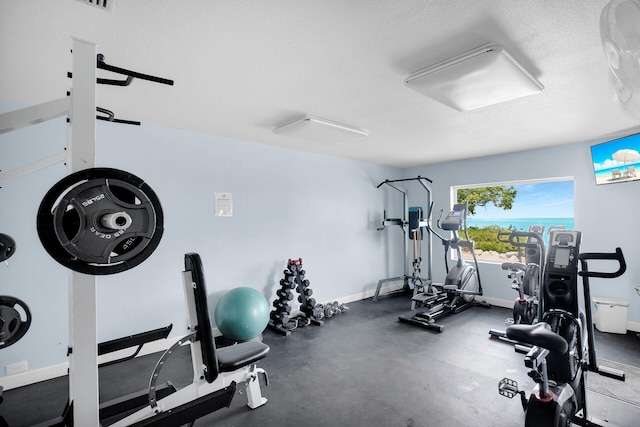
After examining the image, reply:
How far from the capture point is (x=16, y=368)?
8.39ft

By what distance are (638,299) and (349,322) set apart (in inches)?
135

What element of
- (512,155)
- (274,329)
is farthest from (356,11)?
(512,155)

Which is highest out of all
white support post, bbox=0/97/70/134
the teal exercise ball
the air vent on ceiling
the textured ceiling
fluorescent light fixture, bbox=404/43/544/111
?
the textured ceiling

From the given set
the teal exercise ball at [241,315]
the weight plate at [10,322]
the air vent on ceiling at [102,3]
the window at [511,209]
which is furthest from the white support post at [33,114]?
the window at [511,209]

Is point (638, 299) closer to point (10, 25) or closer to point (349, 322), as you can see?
point (349, 322)

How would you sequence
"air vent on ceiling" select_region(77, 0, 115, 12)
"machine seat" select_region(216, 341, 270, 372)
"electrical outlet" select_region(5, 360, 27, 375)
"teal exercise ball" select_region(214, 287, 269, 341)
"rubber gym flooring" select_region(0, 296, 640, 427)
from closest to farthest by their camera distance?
1. "air vent on ceiling" select_region(77, 0, 115, 12)
2. "machine seat" select_region(216, 341, 270, 372)
3. "rubber gym flooring" select_region(0, 296, 640, 427)
4. "electrical outlet" select_region(5, 360, 27, 375)
5. "teal exercise ball" select_region(214, 287, 269, 341)

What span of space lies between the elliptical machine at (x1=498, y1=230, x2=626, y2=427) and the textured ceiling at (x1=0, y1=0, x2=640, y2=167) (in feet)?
4.27

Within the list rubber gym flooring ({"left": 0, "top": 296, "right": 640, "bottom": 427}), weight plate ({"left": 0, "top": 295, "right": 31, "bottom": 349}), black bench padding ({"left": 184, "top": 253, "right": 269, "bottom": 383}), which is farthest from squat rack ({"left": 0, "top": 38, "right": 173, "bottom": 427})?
rubber gym flooring ({"left": 0, "top": 296, "right": 640, "bottom": 427})

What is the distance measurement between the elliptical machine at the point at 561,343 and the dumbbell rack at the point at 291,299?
241 centimetres

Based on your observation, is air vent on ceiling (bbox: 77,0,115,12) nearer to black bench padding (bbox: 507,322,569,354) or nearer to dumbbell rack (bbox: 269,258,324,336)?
black bench padding (bbox: 507,322,569,354)

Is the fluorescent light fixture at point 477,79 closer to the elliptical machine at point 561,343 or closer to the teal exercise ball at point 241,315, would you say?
the elliptical machine at point 561,343

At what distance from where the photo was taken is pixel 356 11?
58.4 inches

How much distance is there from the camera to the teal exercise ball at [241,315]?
9.99 feet

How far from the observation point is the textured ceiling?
1.47 metres
